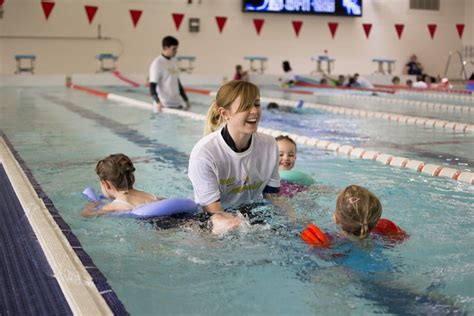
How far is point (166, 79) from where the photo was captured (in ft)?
30.7

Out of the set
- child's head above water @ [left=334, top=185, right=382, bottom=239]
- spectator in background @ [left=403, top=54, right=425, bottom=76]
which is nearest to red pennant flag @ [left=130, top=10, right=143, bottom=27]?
spectator in background @ [left=403, top=54, right=425, bottom=76]

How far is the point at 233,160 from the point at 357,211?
684 mm

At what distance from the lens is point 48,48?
690 inches

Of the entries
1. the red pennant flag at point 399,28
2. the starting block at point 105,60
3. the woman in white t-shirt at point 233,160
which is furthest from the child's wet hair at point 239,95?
the red pennant flag at point 399,28

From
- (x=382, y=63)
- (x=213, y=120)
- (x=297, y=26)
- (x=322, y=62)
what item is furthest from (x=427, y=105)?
(x=322, y=62)

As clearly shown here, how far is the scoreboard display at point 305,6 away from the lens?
747 inches

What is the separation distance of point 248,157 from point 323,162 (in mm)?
2414

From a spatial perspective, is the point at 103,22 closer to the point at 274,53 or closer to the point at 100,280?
the point at 274,53

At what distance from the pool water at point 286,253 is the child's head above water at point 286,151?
23 cm

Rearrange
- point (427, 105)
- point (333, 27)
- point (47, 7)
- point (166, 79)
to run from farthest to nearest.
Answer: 1. point (333, 27)
2. point (47, 7)
3. point (427, 105)
4. point (166, 79)

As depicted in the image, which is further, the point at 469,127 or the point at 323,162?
the point at 469,127

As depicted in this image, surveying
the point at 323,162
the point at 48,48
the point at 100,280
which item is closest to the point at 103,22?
the point at 48,48

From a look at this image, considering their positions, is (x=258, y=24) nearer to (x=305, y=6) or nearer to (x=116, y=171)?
(x=305, y=6)

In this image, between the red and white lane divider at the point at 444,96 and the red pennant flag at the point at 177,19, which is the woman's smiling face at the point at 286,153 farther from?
the red pennant flag at the point at 177,19
